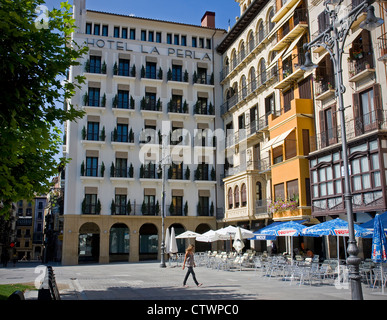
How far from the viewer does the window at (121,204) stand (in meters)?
41.0

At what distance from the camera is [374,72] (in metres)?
21.4

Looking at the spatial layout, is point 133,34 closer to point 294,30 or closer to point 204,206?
point 204,206

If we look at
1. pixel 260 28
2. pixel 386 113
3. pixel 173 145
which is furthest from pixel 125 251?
pixel 386 113

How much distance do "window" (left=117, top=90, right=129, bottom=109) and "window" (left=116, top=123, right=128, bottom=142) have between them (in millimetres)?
1991

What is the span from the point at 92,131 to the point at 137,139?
4635 millimetres

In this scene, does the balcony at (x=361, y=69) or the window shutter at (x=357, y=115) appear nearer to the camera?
Result: the balcony at (x=361, y=69)

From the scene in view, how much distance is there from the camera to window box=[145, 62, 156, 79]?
44.4 m

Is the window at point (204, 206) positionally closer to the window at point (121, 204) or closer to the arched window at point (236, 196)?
the arched window at point (236, 196)

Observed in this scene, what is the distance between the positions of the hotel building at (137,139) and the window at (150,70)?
0.35ft

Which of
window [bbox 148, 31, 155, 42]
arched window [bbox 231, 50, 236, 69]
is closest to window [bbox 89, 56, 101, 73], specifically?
window [bbox 148, 31, 155, 42]

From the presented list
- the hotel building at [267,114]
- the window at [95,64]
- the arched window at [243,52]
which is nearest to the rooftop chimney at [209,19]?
the hotel building at [267,114]

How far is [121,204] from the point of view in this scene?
41.3 meters

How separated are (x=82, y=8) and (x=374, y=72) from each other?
31.8 m
